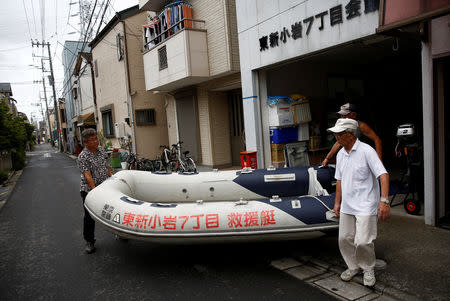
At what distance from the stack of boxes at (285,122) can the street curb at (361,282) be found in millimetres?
3830

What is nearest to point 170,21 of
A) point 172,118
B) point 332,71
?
point 172,118

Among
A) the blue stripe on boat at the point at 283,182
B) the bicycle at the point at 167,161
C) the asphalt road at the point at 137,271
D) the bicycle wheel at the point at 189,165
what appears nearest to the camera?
the asphalt road at the point at 137,271

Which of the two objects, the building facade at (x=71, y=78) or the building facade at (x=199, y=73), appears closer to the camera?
the building facade at (x=199, y=73)

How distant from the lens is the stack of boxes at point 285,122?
25.1ft

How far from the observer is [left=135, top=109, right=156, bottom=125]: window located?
619 inches

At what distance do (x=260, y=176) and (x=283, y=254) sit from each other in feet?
4.68

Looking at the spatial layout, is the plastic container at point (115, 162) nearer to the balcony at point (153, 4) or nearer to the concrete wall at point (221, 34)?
the balcony at point (153, 4)

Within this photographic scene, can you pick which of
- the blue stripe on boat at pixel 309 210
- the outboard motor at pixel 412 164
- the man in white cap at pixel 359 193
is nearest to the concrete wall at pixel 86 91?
the outboard motor at pixel 412 164

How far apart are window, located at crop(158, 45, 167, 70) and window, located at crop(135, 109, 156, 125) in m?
4.03

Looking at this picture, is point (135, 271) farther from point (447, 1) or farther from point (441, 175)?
point (447, 1)

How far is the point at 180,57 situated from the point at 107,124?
11.7 m

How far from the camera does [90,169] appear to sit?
16.6 feet

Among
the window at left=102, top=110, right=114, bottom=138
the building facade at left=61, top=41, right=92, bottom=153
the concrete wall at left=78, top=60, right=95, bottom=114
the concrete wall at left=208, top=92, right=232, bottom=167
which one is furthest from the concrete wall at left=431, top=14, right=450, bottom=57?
the building facade at left=61, top=41, right=92, bottom=153

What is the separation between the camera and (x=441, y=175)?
462 centimetres
